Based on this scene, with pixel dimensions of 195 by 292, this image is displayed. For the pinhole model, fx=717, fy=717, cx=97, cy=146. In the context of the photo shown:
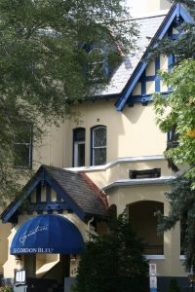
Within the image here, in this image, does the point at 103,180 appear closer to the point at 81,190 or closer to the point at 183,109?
the point at 81,190

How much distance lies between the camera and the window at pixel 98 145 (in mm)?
32344

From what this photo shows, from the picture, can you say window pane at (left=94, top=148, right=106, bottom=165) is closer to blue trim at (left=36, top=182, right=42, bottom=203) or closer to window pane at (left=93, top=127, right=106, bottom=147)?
window pane at (left=93, top=127, right=106, bottom=147)

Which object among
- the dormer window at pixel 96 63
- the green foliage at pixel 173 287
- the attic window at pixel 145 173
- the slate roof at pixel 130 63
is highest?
the slate roof at pixel 130 63

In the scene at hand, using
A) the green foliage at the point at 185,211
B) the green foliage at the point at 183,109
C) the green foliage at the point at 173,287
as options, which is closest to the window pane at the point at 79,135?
the green foliage at the point at 173,287

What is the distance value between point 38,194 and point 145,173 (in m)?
4.61

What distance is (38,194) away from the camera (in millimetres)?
29828

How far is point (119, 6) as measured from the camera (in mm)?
25203

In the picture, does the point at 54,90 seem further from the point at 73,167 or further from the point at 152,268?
the point at 73,167

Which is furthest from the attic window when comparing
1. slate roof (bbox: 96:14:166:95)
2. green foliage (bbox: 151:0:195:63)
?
green foliage (bbox: 151:0:195:63)

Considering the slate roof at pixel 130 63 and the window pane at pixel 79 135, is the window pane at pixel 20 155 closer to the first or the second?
the slate roof at pixel 130 63

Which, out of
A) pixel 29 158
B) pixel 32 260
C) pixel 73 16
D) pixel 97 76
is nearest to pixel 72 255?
pixel 32 260

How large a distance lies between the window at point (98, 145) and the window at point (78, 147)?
62 centimetres

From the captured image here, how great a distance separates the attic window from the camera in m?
28.4

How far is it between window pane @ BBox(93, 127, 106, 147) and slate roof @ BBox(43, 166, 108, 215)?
7.02 ft
